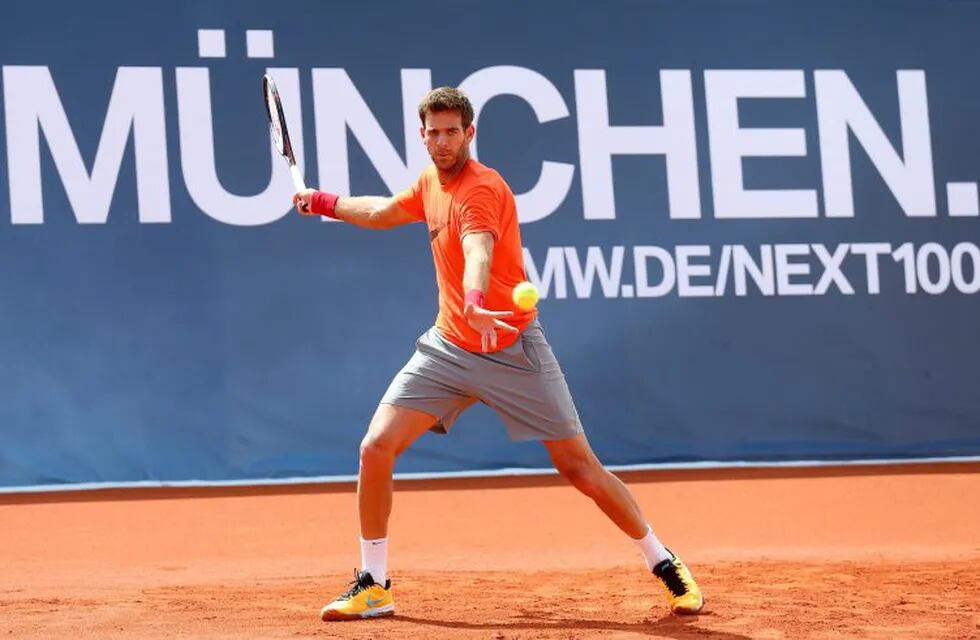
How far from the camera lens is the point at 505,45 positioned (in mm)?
7520

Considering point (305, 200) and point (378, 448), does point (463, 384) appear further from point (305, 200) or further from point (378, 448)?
point (305, 200)

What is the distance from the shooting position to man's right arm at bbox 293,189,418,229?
4.33 meters

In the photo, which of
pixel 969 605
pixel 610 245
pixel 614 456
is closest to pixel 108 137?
pixel 610 245

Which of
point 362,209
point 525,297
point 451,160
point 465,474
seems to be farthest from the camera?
point 465,474

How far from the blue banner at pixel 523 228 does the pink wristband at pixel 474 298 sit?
3.47 metres

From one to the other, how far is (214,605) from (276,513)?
2.11 m

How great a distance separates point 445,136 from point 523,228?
3340mm

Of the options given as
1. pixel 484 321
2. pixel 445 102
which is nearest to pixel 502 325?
pixel 484 321

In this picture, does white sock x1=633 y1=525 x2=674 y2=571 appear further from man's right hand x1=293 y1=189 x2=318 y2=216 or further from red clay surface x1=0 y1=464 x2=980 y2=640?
man's right hand x1=293 y1=189 x2=318 y2=216

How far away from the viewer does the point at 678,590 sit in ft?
13.8

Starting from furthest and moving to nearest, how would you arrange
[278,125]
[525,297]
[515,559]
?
[515,559] → [278,125] → [525,297]

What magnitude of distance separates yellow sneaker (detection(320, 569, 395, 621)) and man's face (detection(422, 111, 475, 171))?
1.30 meters

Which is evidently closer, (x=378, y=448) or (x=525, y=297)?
(x=525, y=297)

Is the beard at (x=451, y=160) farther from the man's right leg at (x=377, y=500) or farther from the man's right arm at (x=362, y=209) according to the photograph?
the man's right leg at (x=377, y=500)
